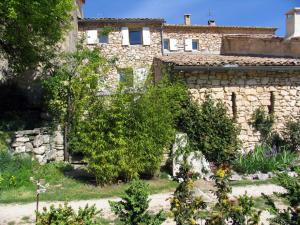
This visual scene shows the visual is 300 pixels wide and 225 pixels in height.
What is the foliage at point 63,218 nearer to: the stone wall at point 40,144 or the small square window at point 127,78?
the small square window at point 127,78

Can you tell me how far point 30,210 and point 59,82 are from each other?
20.9ft

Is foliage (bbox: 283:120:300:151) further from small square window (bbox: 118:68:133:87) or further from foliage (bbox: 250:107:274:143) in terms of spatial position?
small square window (bbox: 118:68:133:87)

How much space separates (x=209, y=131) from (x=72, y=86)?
465 centimetres

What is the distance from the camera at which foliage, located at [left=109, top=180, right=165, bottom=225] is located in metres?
4.89

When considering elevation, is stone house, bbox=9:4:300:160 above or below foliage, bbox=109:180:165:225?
above

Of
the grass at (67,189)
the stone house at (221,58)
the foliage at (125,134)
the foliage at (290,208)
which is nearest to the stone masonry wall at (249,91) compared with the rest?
the stone house at (221,58)

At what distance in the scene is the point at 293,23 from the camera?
1967cm

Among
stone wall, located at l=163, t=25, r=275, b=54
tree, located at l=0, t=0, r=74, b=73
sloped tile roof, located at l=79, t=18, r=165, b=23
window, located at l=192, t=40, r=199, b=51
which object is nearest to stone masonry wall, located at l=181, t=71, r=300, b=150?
tree, located at l=0, t=0, r=74, b=73

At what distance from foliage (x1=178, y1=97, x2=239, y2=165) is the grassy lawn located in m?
1.92

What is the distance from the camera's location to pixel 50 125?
45.4 ft

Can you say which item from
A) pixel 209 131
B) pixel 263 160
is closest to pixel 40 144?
pixel 209 131

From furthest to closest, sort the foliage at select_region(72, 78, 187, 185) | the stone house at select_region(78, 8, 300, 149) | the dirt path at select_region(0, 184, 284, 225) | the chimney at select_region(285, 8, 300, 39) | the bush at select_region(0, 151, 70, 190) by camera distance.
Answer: the chimney at select_region(285, 8, 300, 39), the stone house at select_region(78, 8, 300, 149), the foliage at select_region(72, 78, 187, 185), the bush at select_region(0, 151, 70, 190), the dirt path at select_region(0, 184, 284, 225)

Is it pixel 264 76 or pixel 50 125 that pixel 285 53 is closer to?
pixel 264 76

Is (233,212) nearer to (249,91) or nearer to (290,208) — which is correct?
(290,208)
